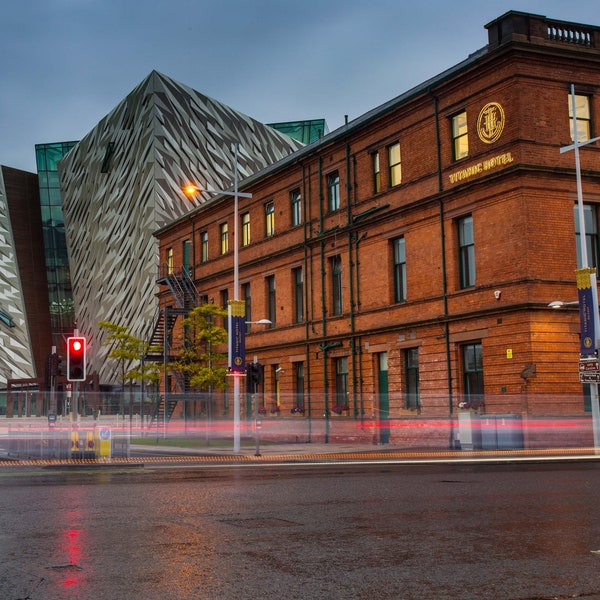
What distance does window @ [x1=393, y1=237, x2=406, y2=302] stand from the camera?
34938 mm

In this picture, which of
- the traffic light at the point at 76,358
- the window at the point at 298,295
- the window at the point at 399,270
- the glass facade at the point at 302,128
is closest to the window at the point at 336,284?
the window at the point at 298,295

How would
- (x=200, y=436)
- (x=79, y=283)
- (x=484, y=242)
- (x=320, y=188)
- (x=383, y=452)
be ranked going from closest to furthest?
(x=383, y=452) < (x=484, y=242) < (x=200, y=436) < (x=320, y=188) < (x=79, y=283)

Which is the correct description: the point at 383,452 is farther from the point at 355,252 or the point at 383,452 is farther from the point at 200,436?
the point at 355,252

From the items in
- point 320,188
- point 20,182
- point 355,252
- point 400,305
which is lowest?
point 400,305

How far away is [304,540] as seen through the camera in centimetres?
952

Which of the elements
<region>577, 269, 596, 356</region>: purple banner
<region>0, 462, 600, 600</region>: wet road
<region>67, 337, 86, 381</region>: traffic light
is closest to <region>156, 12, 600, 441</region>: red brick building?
<region>577, 269, 596, 356</region>: purple banner

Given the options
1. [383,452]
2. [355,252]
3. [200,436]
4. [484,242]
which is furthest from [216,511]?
[355,252]

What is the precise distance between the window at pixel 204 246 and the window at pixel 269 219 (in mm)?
7847

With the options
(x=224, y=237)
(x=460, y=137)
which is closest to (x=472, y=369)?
(x=460, y=137)

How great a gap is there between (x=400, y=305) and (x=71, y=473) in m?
16.9

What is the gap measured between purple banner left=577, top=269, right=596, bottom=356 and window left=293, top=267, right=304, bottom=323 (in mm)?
17869

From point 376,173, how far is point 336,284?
18.4ft

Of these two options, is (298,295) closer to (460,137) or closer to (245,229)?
(245,229)

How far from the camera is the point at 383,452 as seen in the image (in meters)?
28.4
